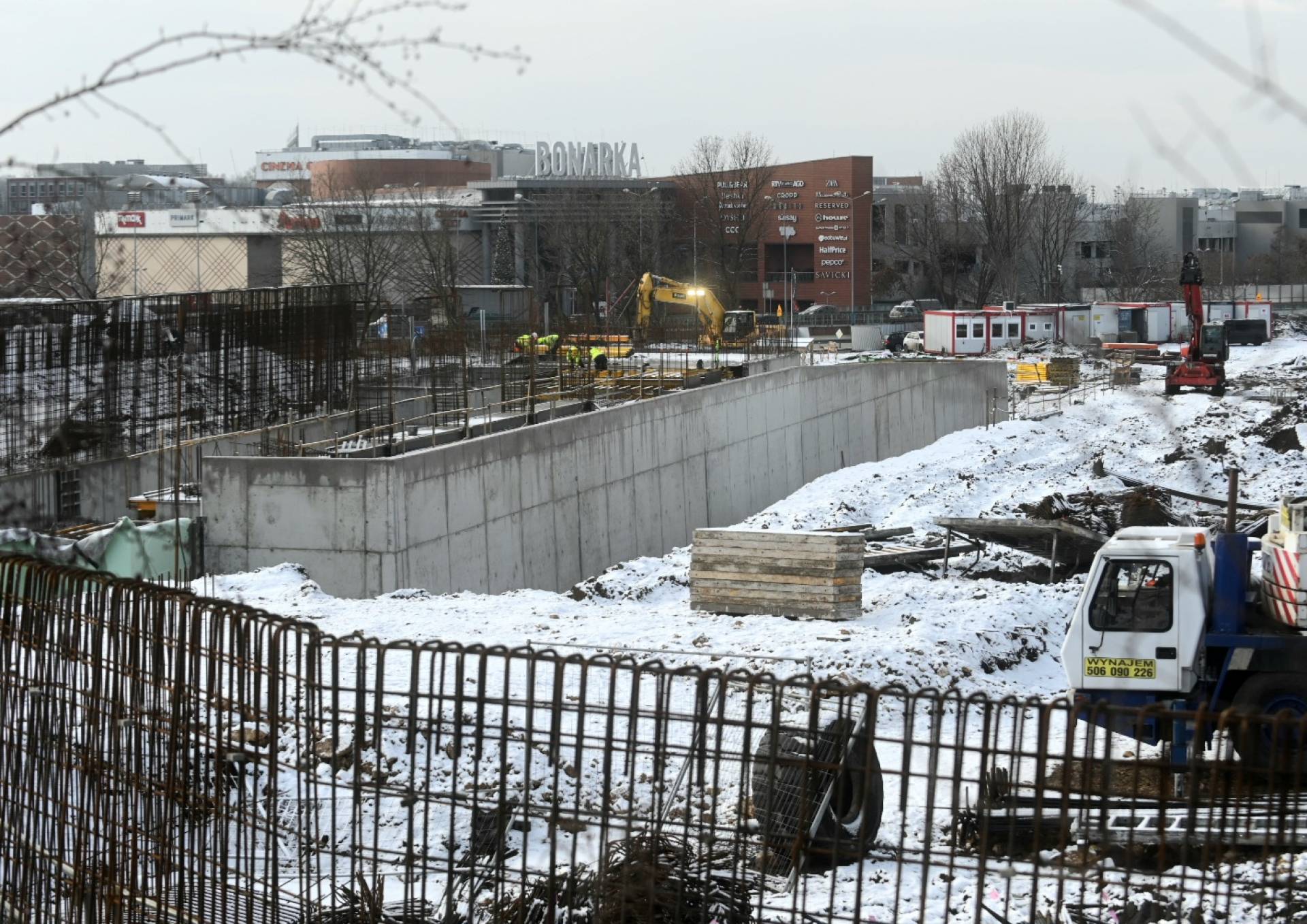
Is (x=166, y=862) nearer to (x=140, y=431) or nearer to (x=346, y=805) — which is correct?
(x=346, y=805)

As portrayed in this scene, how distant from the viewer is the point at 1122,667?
11.0m

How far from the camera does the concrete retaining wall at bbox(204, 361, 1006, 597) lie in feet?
61.8

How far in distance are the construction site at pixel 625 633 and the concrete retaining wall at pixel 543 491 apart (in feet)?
0.22

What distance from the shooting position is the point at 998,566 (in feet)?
64.5

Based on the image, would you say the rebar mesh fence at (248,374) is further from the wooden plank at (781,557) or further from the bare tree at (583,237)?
the bare tree at (583,237)

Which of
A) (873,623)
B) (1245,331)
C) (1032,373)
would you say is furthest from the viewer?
(1245,331)

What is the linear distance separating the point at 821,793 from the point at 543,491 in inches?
606

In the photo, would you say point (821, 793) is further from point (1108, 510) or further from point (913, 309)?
point (913, 309)

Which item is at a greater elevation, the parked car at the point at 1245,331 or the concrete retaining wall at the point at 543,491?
the parked car at the point at 1245,331

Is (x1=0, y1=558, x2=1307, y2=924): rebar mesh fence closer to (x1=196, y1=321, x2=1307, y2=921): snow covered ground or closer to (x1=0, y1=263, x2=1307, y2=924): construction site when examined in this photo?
(x1=0, y1=263, x2=1307, y2=924): construction site

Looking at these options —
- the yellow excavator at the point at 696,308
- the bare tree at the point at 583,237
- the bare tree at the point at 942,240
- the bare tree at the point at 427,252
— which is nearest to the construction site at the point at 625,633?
the yellow excavator at the point at 696,308

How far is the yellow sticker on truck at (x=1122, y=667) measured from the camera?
430 inches

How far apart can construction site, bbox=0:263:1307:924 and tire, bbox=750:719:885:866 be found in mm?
55

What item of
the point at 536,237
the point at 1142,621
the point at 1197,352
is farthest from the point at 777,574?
the point at 536,237
